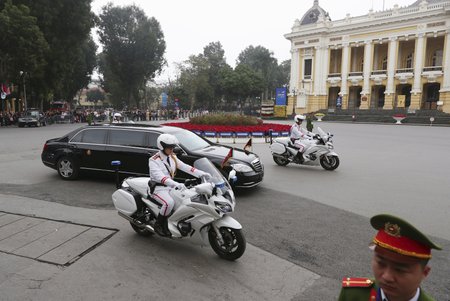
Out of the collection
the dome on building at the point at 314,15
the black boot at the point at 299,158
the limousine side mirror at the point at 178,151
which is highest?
the dome on building at the point at 314,15

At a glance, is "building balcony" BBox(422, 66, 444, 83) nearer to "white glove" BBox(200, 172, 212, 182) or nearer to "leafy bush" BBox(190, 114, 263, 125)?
"leafy bush" BBox(190, 114, 263, 125)

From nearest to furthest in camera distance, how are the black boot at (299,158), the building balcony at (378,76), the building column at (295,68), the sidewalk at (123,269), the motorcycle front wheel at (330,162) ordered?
the sidewalk at (123,269)
the motorcycle front wheel at (330,162)
the black boot at (299,158)
the building balcony at (378,76)
the building column at (295,68)

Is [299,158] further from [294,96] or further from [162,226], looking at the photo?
[294,96]

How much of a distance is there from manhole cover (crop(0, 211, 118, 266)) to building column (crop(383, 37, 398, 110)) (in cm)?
5421

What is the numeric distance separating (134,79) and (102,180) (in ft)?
158

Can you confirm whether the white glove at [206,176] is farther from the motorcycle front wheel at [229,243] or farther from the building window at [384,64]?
the building window at [384,64]

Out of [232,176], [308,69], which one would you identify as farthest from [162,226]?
[308,69]

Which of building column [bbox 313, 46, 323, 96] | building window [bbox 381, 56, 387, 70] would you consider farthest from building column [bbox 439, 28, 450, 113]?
building column [bbox 313, 46, 323, 96]

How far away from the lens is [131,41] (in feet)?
170

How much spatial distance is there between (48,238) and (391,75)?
184 feet

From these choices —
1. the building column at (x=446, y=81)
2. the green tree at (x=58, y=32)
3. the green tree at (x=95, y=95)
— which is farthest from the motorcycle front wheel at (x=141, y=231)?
the green tree at (x=95, y=95)

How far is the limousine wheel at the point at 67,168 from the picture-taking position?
939 cm

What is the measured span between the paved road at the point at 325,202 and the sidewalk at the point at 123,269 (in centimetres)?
44

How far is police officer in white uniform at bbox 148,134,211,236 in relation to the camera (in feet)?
15.6
